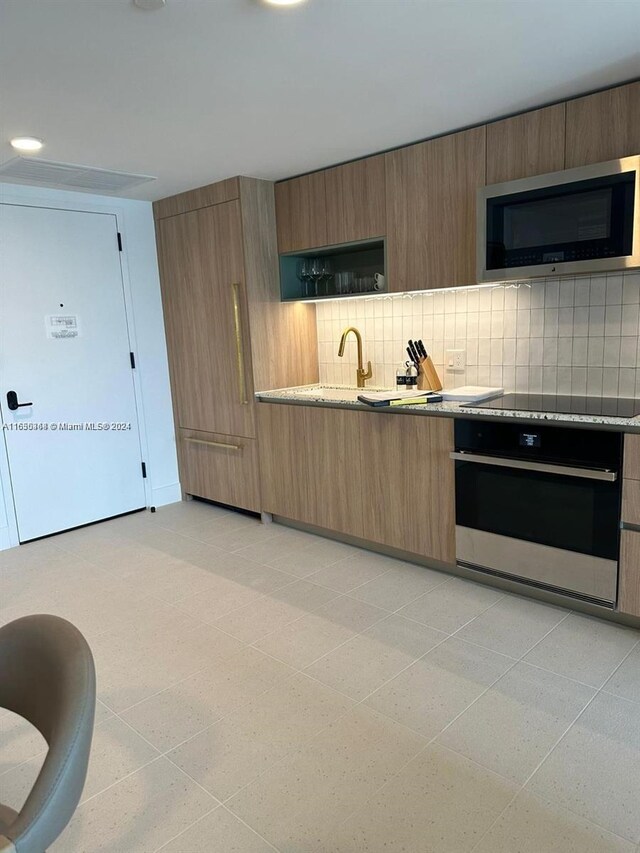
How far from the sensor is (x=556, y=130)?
8.96 ft

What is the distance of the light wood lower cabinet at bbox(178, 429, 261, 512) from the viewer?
4.22m

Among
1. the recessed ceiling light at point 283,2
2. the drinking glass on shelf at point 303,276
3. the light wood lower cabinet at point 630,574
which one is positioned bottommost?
the light wood lower cabinet at point 630,574

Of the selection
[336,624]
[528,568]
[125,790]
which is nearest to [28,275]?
[336,624]

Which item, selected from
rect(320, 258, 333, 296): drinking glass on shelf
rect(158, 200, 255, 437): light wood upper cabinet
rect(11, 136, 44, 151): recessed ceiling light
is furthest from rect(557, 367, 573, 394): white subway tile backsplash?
rect(11, 136, 44, 151): recessed ceiling light

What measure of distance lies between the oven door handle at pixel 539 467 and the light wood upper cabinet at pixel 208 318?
1.66 m

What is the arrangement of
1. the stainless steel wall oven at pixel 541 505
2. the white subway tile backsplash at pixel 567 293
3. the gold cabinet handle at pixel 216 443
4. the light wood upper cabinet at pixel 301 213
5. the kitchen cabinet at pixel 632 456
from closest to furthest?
the kitchen cabinet at pixel 632 456 → the stainless steel wall oven at pixel 541 505 → the white subway tile backsplash at pixel 567 293 → the light wood upper cabinet at pixel 301 213 → the gold cabinet handle at pixel 216 443

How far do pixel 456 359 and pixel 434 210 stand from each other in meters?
0.88

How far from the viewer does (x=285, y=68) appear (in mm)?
2250

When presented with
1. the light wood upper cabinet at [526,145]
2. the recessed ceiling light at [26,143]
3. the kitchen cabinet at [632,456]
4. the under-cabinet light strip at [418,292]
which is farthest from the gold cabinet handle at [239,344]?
the kitchen cabinet at [632,456]

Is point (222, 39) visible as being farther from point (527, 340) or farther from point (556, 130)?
point (527, 340)

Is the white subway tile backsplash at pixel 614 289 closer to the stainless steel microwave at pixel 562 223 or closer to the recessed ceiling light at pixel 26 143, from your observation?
the stainless steel microwave at pixel 562 223

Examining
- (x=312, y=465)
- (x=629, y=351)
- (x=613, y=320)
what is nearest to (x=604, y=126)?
(x=613, y=320)

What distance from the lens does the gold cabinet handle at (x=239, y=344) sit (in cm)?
401

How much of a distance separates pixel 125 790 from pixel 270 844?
0.52 metres
